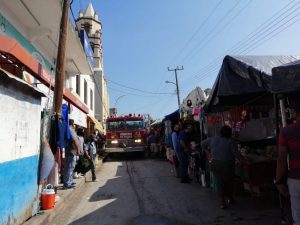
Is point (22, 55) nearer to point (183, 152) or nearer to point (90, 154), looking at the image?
point (90, 154)

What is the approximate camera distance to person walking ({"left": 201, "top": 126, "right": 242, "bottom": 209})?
7.52 m

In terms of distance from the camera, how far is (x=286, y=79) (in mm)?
4871

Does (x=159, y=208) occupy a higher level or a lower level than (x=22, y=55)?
lower

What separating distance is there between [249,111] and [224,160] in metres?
2.44

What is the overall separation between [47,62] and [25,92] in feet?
29.6

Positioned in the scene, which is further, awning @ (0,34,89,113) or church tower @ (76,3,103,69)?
church tower @ (76,3,103,69)

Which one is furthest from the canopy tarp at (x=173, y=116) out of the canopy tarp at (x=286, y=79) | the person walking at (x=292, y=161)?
the person walking at (x=292, y=161)

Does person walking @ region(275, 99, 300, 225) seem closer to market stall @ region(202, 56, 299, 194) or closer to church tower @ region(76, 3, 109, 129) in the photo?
market stall @ region(202, 56, 299, 194)

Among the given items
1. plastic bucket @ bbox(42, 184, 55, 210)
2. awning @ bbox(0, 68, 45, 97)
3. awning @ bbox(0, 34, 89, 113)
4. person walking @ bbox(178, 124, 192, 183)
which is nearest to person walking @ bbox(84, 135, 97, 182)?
awning @ bbox(0, 34, 89, 113)

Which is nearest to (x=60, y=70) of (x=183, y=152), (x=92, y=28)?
(x=183, y=152)

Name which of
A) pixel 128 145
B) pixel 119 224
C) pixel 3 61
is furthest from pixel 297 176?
pixel 128 145

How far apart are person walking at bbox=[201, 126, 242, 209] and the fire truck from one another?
48.3 feet

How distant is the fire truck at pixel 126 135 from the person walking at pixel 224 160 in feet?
48.3

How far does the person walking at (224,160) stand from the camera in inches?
296
